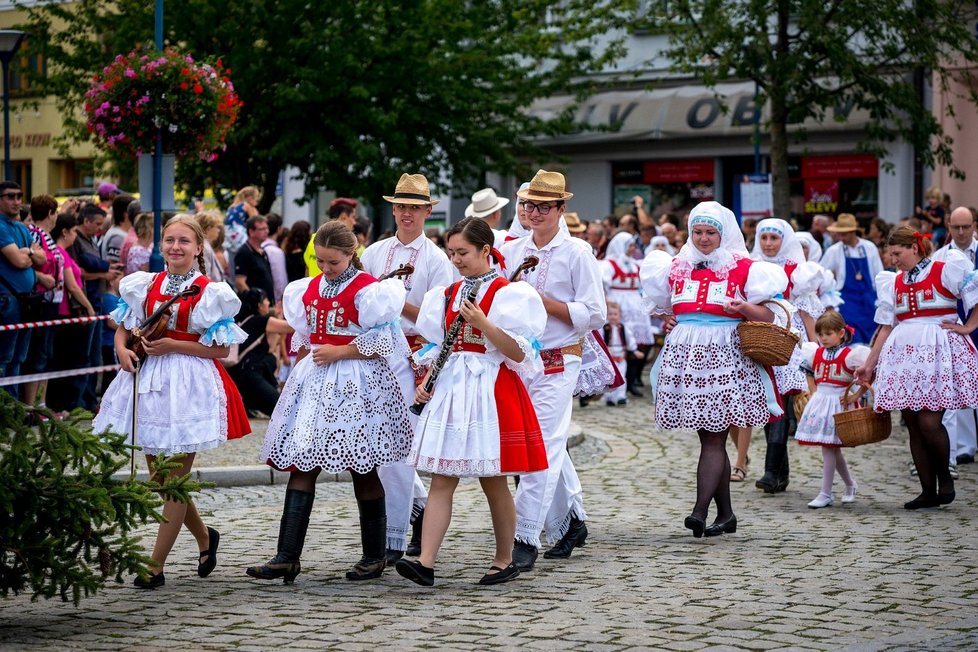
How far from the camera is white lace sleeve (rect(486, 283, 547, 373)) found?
7574 millimetres

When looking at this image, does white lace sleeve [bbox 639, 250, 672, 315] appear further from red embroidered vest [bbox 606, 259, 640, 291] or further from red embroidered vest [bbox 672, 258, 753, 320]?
red embroidered vest [bbox 606, 259, 640, 291]

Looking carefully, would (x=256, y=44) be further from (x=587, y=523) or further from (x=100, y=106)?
(x=587, y=523)

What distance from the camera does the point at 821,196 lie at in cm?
2809

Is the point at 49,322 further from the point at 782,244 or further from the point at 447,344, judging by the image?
the point at 447,344

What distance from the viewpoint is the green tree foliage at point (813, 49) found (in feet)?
70.6

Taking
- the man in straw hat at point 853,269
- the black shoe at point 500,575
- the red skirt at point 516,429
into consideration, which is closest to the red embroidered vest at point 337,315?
the red skirt at point 516,429

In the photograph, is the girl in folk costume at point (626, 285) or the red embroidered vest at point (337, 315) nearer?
the red embroidered vest at point (337, 315)

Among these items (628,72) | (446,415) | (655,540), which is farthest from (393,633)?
(628,72)

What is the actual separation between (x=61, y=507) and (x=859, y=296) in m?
13.1

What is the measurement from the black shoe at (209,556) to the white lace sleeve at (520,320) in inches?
66.2

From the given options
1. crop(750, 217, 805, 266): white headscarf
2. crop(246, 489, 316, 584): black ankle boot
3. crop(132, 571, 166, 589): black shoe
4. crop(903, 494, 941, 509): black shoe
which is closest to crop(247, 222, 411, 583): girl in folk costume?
crop(246, 489, 316, 584): black ankle boot

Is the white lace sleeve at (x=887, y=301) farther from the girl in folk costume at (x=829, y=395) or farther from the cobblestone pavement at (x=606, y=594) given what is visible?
the cobblestone pavement at (x=606, y=594)

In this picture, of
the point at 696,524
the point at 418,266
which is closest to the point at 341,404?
the point at 418,266

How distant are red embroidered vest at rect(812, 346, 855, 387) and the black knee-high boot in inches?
169
